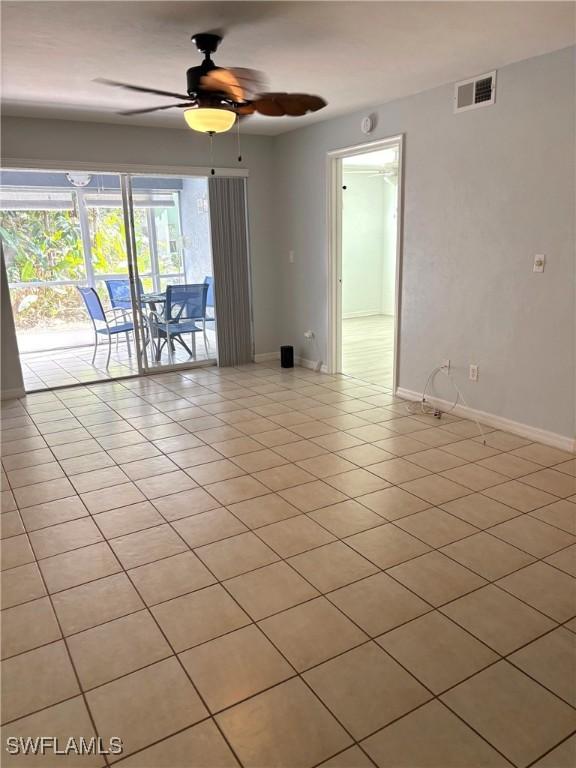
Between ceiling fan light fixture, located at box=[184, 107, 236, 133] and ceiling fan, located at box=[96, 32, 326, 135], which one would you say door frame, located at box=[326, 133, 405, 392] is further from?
ceiling fan light fixture, located at box=[184, 107, 236, 133]

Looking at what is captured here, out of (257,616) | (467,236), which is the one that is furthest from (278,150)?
(257,616)

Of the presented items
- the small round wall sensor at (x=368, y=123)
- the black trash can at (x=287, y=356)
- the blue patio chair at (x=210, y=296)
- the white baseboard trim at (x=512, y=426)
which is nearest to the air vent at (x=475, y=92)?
the small round wall sensor at (x=368, y=123)

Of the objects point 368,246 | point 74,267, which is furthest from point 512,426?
point 74,267

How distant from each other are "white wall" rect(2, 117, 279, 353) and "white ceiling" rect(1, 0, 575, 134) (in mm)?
753

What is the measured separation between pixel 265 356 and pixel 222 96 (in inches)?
153

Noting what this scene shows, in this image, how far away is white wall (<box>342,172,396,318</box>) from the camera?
9047 millimetres

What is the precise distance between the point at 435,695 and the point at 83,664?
117 cm

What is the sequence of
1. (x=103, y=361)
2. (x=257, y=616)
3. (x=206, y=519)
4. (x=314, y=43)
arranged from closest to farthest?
(x=257, y=616), (x=206, y=519), (x=314, y=43), (x=103, y=361)

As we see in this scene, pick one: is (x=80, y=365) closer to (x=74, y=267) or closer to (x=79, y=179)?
(x=74, y=267)

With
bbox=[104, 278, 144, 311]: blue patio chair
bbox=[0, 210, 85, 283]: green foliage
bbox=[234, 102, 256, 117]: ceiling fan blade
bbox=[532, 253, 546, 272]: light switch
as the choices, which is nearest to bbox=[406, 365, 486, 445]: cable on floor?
bbox=[532, 253, 546, 272]: light switch

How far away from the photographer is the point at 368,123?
463 centimetres

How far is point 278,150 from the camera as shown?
594 centimetres

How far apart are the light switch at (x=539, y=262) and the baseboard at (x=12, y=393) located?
4477mm

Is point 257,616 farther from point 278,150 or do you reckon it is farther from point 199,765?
point 278,150
